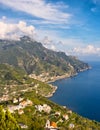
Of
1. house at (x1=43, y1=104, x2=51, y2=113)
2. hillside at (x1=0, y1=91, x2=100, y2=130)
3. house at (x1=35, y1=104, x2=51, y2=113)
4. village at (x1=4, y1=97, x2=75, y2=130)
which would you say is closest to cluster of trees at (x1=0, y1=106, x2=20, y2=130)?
hillside at (x1=0, y1=91, x2=100, y2=130)

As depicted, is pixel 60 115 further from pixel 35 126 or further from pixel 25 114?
pixel 35 126

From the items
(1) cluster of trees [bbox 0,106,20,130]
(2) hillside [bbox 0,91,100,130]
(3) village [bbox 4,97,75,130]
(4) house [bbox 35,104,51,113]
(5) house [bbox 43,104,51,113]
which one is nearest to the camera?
(1) cluster of trees [bbox 0,106,20,130]

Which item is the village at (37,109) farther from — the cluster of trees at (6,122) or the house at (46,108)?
the cluster of trees at (6,122)

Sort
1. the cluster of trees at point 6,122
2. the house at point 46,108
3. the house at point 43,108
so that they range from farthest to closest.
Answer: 1. the house at point 46,108
2. the house at point 43,108
3. the cluster of trees at point 6,122

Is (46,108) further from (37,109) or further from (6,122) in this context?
(6,122)

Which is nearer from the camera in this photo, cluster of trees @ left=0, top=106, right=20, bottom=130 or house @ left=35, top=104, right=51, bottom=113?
cluster of trees @ left=0, top=106, right=20, bottom=130

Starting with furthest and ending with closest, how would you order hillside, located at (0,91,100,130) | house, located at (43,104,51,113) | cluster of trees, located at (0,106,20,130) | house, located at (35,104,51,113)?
house, located at (43,104,51,113) < house, located at (35,104,51,113) < hillside, located at (0,91,100,130) < cluster of trees, located at (0,106,20,130)

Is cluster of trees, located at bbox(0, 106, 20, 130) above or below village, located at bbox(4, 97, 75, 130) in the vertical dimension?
above

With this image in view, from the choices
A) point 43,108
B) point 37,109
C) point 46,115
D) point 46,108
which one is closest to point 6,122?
point 46,115

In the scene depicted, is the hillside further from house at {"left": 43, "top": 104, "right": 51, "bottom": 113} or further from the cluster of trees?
the cluster of trees

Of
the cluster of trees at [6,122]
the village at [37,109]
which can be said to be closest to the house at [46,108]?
the village at [37,109]

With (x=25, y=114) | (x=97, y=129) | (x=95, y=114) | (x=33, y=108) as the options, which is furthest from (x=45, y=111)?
(x=95, y=114)
